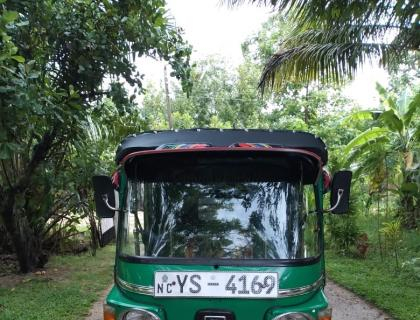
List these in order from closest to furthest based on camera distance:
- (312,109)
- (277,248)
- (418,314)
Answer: (277,248)
(418,314)
(312,109)

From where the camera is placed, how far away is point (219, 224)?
3.78 meters

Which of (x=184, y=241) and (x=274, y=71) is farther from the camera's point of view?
(x=274, y=71)

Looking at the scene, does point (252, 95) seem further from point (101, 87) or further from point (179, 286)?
point (179, 286)

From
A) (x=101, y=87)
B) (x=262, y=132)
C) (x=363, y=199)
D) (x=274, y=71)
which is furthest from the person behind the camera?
(x=363, y=199)

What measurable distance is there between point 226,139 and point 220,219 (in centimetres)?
62

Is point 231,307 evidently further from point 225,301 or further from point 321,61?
point 321,61

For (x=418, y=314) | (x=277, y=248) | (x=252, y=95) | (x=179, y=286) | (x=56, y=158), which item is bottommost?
(x=418, y=314)

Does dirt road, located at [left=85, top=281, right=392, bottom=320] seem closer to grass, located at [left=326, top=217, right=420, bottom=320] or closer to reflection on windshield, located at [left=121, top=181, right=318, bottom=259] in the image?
grass, located at [left=326, top=217, right=420, bottom=320]

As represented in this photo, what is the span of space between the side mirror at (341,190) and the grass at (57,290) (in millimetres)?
4253

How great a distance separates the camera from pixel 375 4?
6816mm

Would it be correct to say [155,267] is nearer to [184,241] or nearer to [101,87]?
[184,241]

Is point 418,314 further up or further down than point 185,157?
further down

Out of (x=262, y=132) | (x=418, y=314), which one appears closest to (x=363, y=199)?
(x=418, y=314)

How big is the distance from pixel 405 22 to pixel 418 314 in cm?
382
